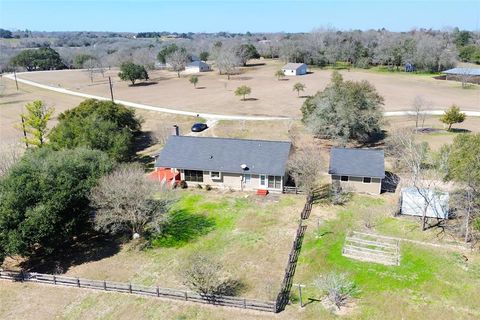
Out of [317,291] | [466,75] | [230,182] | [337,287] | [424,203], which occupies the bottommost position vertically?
[317,291]

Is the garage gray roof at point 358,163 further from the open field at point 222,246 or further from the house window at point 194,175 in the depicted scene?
the house window at point 194,175

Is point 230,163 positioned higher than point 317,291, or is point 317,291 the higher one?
point 230,163

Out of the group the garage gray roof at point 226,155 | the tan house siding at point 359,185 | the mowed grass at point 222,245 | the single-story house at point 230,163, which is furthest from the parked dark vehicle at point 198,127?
the tan house siding at point 359,185

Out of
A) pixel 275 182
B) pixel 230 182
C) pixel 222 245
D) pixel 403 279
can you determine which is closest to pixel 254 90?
pixel 230 182

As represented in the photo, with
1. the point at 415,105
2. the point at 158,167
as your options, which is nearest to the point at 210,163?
the point at 158,167

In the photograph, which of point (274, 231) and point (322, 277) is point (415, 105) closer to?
point (274, 231)

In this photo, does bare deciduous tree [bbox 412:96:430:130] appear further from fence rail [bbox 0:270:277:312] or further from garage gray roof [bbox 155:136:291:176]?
fence rail [bbox 0:270:277:312]

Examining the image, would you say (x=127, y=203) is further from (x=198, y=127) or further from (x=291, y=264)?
(x=198, y=127)
